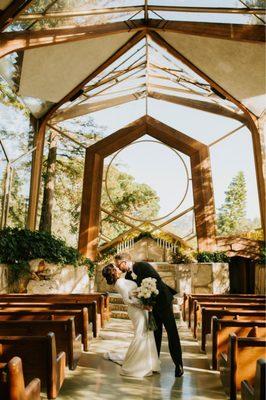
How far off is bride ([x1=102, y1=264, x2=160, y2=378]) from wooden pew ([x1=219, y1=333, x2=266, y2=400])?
1350 millimetres

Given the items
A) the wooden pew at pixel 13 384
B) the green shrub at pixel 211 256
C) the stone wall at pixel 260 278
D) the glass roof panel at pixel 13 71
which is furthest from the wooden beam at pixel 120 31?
the wooden pew at pixel 13 384

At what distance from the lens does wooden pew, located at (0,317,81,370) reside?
3.29m

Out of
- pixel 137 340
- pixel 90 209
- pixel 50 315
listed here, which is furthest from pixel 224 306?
pixel 90 209

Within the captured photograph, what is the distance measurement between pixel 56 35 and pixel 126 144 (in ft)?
18.3

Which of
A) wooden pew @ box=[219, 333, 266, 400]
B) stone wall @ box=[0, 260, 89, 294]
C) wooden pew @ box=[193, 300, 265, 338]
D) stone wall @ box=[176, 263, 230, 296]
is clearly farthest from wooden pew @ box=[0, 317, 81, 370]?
stone wall @ box=[176, 263, 230, 296]

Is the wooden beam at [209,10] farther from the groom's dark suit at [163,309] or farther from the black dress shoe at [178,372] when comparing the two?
the black dress shoe at [178,372]

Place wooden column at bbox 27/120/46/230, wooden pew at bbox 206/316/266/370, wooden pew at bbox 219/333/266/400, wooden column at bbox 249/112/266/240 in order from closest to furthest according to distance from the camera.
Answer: wooden pew at bbox 219/333/266/400, wooden pew at bbox 206/316/266/370, wooden column at bbox 249/112/266/240, wooden column at bbox 27/120/46/230

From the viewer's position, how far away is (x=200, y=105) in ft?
41.2

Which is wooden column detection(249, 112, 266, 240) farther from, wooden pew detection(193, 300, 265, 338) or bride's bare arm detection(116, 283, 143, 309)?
bride's bare arm detection(116, 283, 143, 309)

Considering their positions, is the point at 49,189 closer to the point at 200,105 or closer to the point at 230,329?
the point at 200,105

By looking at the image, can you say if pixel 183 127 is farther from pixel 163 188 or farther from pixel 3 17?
pixel 3 17

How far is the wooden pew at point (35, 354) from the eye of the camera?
260cm

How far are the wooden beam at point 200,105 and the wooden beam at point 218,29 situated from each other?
12.0ft

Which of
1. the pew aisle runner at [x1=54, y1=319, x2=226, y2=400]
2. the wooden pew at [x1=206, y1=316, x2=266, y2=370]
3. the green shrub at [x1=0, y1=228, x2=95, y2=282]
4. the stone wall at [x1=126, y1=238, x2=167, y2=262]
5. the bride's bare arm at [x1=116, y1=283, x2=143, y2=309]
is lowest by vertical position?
the pew aisle runner at [x1=54, y1=319, x2=226, y2=400]
